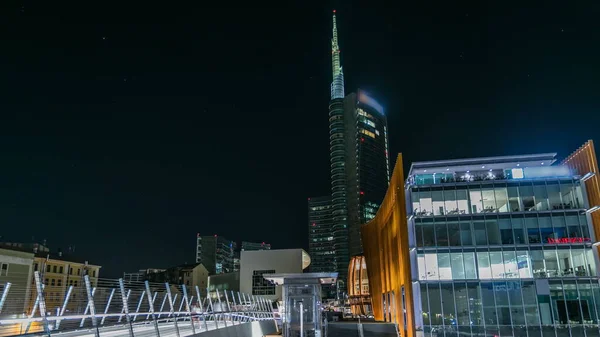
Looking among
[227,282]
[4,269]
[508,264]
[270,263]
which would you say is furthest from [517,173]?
[227,282]

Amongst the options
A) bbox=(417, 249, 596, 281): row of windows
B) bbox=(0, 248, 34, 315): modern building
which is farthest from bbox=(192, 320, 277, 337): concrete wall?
bbox=(0, 248, 34, 315): modern building

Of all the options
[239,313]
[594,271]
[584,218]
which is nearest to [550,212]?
[584,218]

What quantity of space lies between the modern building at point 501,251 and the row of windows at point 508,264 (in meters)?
0.08

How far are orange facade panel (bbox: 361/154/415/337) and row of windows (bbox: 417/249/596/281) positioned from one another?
2711 millimetres

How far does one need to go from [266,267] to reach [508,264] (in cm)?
5331

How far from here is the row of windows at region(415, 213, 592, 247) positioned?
135ft

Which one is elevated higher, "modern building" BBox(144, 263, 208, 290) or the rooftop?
the rooftop

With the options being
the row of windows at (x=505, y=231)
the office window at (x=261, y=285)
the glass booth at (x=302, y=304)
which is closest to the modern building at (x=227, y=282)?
the office window at (x=261, y=285)

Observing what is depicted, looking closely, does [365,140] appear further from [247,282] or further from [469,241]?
[469,241]

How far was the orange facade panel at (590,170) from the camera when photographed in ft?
133

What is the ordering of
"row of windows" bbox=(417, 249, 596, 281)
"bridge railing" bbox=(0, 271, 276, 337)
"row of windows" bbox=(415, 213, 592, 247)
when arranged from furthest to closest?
"row of windows" bbox=(415, 213, 592, 247), "row of windows" bbox=(417, 249, 596, 281), "bridge railing" bbox=(0, 271, 276, 337)

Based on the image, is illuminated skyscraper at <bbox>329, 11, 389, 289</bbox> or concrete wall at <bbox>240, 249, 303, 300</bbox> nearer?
concrete wall at <bbox>240, 249, 303, 300</bbox>

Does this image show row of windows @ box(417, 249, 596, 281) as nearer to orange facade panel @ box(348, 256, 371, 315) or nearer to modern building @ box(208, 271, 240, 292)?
orange facade panel @ box(348, 256, 371, 315)

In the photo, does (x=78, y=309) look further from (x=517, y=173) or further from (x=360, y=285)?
(x=360, y=285)
